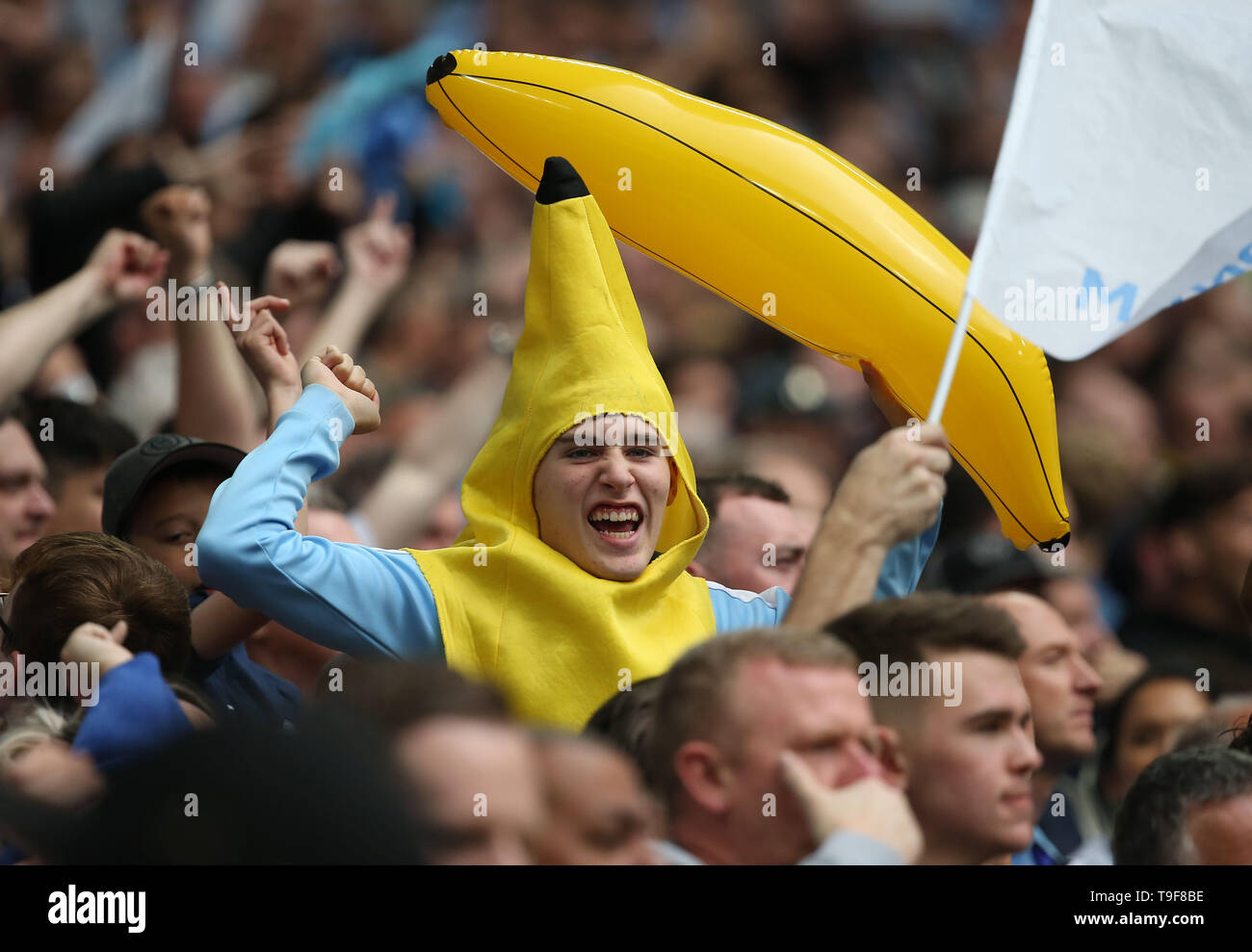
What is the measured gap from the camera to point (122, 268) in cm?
407

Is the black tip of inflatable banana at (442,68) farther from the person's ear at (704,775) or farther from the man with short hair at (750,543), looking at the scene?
the person's ear at (704,775)

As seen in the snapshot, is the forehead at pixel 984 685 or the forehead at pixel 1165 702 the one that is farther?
the forehead at pixel 1165 702

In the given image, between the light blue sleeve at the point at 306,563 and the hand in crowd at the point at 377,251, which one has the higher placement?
the hand in crowd at the point at 377,251

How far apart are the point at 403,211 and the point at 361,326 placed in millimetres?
2160

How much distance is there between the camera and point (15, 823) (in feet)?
6.43

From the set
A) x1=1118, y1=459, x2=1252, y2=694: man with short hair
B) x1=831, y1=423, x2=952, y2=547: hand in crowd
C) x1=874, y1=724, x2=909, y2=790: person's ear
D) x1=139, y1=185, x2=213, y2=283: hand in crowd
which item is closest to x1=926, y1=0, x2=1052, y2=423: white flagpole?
x1=831, y1=423, x2=952, y2=547: hand in crowd

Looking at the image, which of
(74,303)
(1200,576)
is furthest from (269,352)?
(1200,576)

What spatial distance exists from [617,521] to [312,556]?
58 cm

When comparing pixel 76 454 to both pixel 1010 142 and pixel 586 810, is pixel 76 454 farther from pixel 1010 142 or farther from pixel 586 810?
pixel 586 810

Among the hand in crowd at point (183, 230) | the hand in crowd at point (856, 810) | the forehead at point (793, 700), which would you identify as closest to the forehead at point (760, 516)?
the hand in crowd at point (183, 230)

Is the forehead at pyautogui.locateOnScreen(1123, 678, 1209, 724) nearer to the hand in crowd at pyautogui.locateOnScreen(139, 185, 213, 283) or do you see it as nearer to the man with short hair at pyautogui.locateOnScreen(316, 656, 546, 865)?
the hand in crowd at pyautogui.locateOnScreen(139, 185, 213, 283)

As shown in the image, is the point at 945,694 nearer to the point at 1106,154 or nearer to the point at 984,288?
the point at 984,288

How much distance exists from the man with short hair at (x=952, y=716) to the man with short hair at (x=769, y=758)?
0.78 feet

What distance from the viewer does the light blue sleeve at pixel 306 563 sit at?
2885 mm
